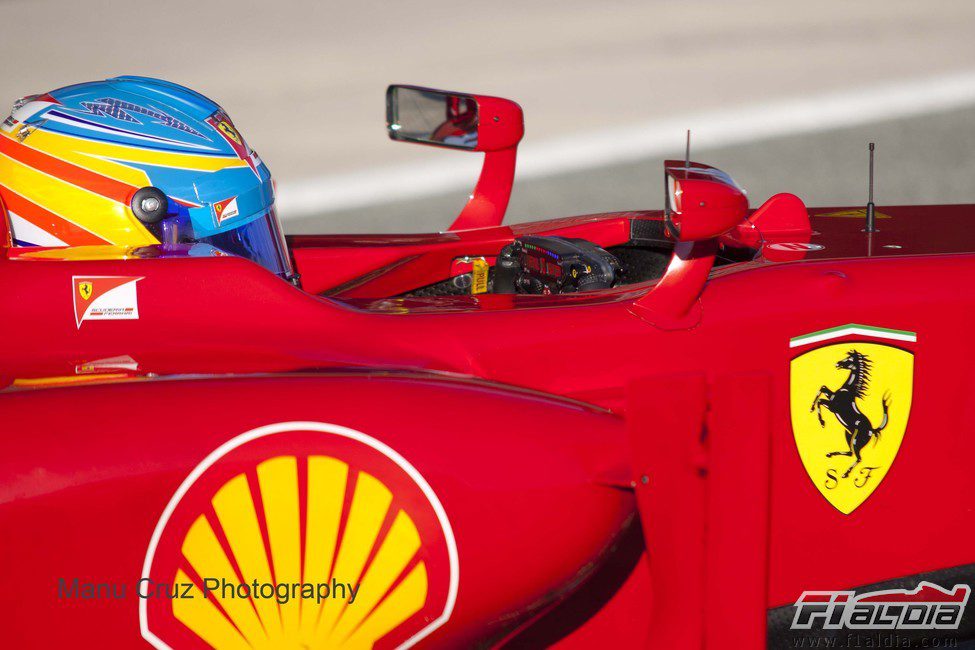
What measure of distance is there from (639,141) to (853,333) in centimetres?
419

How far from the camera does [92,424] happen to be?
1.31 meters

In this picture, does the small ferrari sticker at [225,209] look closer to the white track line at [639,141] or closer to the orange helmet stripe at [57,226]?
the orange helmet stripe at [57,226]

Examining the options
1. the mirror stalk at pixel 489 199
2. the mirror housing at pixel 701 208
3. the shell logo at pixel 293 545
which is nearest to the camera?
the shell logo at pixel 293 545

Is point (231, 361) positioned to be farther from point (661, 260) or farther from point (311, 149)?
point (311, 149)

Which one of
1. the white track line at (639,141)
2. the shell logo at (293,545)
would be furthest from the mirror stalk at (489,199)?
the white track line at (639,141)

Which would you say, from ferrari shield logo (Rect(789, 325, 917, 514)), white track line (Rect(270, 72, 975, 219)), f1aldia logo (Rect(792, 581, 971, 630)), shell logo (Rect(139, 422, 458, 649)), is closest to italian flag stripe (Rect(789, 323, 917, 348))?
ferrari shield logo (Rect(789, 325, 917, 514))

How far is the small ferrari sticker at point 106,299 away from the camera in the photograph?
1.55 meters

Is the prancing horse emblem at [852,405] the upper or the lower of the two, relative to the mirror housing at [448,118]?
lower

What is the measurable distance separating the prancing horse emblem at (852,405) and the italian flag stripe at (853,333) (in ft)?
0.10

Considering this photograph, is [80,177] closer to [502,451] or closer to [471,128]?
[502,451]

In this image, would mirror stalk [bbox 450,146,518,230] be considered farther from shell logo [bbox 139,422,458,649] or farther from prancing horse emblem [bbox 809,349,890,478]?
shell logo [bbox 139,422,458,649]

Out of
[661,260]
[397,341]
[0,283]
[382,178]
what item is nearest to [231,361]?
[397,341]

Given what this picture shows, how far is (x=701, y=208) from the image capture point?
147 centimetres

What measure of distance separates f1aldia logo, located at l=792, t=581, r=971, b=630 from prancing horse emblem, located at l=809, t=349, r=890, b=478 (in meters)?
0.20
